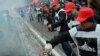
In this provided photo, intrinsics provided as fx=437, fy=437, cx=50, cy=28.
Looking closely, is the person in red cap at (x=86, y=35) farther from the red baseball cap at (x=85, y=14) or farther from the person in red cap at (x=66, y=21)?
the person in red cap at (x=66, y=21)

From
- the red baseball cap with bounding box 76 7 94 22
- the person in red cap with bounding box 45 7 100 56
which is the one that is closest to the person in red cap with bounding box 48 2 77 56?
the person in red cap with bounding box 45 7 100 56

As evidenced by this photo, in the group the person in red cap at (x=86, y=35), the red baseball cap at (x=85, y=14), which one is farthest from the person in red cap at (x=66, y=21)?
the red baseball cap at (x=85, y=14)

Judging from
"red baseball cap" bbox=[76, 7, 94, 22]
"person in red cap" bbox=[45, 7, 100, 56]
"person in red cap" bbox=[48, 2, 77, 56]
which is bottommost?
"person in red cap" bbox=[48, 2, 77, 56]

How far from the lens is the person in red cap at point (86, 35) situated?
7008 millimetres

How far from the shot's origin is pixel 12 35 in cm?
1524

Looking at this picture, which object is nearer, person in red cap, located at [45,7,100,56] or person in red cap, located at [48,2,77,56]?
person in red cap, located at [45,7,100,56]

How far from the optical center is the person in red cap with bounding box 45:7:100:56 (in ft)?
23.0

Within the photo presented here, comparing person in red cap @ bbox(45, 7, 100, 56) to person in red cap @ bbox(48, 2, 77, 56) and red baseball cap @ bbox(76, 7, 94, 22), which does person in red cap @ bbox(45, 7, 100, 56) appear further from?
person in red cap @ bbox(48, 2, 77, 56)

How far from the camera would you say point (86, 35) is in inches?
283

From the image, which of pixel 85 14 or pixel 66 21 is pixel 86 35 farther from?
pixel 66 21

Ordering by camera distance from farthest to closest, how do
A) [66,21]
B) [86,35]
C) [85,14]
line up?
[66,21] → [86,35] → [85,14]

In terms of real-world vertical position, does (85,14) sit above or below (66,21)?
above

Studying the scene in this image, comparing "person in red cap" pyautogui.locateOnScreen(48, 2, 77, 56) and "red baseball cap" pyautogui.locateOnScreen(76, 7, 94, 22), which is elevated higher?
"red baseball cap" pyautogui.locateOnScreen(76, 7, 94, 22)

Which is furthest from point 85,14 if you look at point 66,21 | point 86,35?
point 66,21
